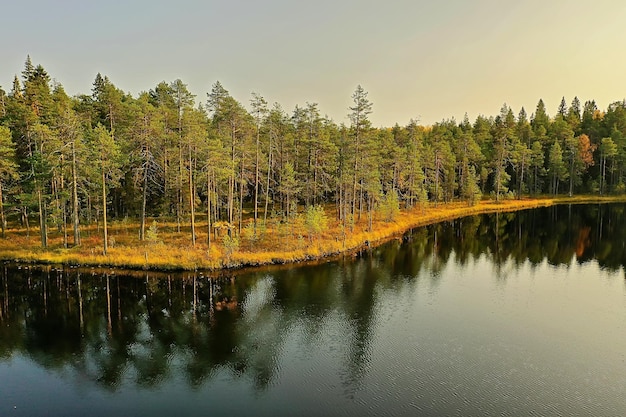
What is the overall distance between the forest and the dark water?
996cm

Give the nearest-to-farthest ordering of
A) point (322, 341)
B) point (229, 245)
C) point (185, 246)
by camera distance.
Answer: point (322, 341)
point (229, 245)
point (185, 246)

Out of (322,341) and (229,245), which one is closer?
(322,341)

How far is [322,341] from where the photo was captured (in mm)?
25469

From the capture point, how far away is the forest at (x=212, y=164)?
4347cm

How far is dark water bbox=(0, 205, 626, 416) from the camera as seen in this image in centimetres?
1936

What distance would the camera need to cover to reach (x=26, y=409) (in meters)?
18.8

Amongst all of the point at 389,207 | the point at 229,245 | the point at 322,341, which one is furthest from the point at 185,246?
the point at 389,207

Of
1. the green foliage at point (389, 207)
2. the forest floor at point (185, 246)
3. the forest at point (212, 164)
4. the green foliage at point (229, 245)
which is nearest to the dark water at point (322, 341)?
the forest floor at point (185, 246)

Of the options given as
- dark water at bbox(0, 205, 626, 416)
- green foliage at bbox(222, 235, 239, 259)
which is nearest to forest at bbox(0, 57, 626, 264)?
green foliage at bbox(222, 235, 239, 259)

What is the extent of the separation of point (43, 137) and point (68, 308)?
20.4 meters

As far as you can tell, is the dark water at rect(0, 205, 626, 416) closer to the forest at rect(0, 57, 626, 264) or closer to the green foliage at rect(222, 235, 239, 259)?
the green foliage at rect(222, 235, 239, 259)

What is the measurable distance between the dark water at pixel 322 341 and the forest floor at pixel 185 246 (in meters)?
2.53

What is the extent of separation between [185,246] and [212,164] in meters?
9.20

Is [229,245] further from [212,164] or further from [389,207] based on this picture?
[389,207]
